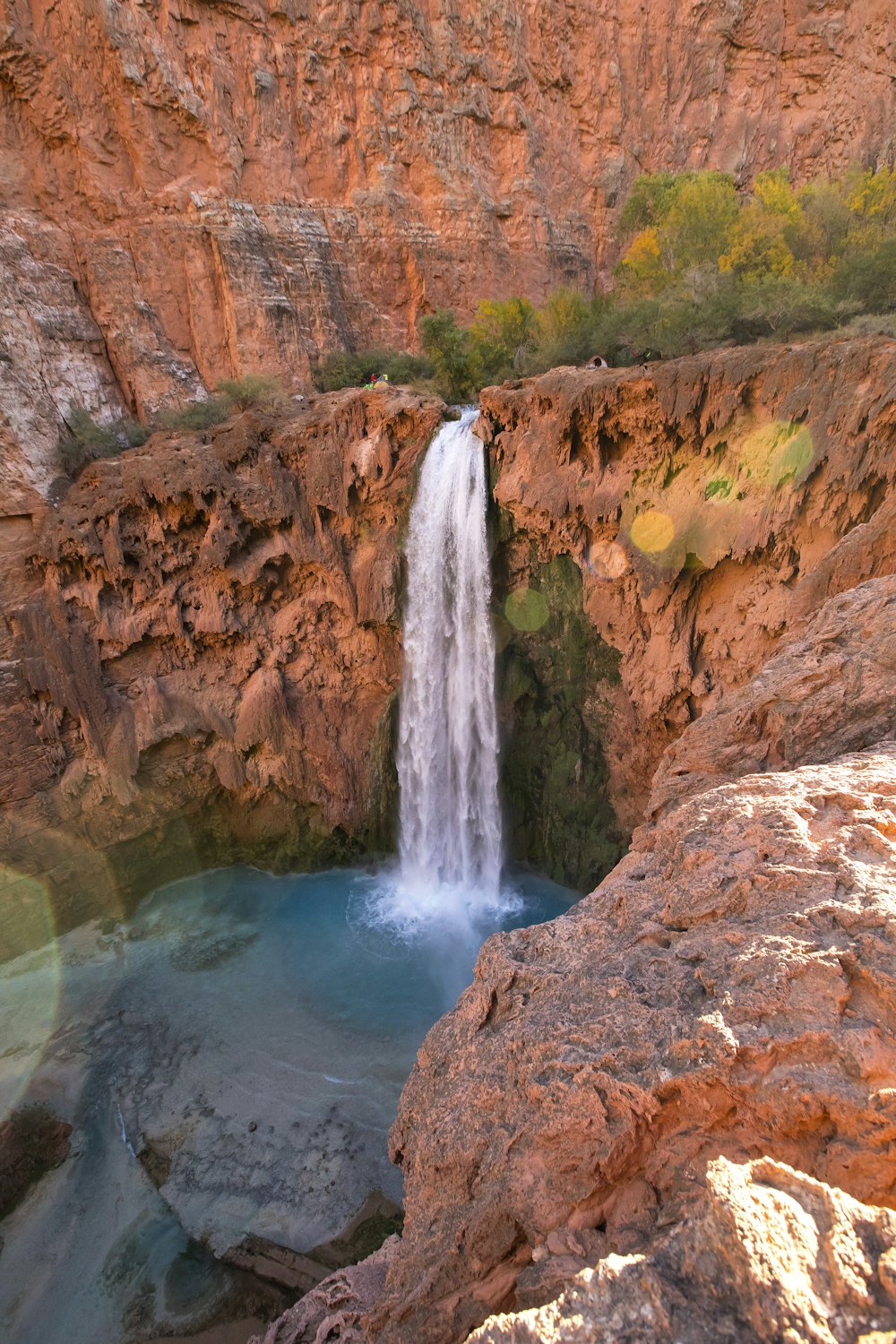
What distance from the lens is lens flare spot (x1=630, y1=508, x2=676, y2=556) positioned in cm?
1012

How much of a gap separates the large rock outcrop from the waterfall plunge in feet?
29.1

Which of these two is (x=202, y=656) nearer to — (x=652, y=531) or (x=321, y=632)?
(x=321, y=632)

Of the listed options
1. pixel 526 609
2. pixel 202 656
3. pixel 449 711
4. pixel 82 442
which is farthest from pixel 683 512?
pixel 82 442

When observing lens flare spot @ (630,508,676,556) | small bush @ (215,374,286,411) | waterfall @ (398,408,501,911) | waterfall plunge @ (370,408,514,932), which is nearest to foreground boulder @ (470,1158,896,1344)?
lens flare spot @ (630,508,676,556)

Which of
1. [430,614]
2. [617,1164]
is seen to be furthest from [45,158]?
[617,1164]

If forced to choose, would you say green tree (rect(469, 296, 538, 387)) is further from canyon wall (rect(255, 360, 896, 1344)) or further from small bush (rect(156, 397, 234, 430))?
canyon wall (rect(255, 360, 896, 1344))

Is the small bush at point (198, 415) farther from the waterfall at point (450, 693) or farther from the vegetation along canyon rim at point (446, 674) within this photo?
the waterfall at point (450, 693)

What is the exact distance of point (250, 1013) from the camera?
10.1m

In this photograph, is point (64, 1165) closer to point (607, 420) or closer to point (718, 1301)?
point (718, 1301)

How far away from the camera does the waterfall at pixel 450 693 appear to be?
12.1 m

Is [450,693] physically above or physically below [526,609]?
below

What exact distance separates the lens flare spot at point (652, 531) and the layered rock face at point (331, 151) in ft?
36.5

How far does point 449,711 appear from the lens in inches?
502

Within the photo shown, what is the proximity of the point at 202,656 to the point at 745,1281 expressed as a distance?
44.2ft
